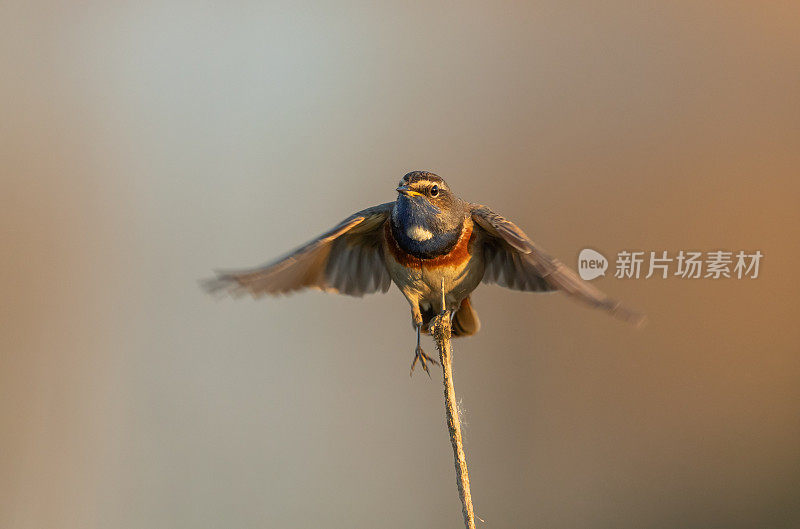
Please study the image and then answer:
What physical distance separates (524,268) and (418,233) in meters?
0.17

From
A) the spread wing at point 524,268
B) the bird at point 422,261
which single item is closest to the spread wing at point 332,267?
the bird at point 422,261

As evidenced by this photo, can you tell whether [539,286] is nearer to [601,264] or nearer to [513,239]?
[513,239]

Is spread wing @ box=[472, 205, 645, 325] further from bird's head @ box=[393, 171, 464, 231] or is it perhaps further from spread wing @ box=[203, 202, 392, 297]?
spread wing @ box=[203, 202, 392, 297]

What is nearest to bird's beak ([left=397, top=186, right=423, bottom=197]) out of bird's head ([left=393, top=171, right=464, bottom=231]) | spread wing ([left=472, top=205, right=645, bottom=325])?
bird's head ([left=393, top=171, right=464, bottom=231])

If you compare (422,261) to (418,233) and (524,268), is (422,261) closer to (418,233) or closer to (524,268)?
(418,233)

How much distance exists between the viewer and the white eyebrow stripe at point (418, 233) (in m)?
0.93

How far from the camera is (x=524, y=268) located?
3.28ft

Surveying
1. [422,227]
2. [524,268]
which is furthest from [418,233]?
[524,268]

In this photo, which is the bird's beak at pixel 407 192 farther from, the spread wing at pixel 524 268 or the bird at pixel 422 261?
the spread wing at pixel 524 268

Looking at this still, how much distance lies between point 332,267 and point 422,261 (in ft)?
0.59

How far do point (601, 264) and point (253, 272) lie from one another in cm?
103

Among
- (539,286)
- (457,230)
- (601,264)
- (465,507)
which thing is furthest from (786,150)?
(465,507)

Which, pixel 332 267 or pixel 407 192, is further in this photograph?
pixel 332 267

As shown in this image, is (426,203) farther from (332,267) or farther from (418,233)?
(332,267)
